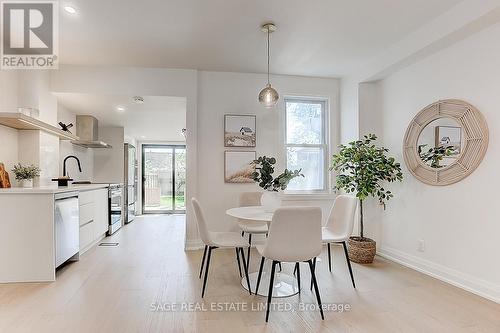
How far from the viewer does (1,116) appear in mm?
2955

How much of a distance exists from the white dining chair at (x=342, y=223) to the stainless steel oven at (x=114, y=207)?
12.5 ft

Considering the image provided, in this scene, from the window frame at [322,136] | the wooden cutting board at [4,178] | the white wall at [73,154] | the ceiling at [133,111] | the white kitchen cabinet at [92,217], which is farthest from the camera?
the white wall at [73,154]

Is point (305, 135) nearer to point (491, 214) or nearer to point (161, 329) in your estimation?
point (491, 214)

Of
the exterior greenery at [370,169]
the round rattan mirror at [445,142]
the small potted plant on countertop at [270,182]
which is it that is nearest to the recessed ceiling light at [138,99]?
the small potted plant on countertop at [270,182]

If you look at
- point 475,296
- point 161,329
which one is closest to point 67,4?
point 161,329

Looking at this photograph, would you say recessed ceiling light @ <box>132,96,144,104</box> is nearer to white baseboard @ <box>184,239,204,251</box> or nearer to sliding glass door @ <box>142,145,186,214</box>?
white baseboard @ <box>184,239,204,251</box>

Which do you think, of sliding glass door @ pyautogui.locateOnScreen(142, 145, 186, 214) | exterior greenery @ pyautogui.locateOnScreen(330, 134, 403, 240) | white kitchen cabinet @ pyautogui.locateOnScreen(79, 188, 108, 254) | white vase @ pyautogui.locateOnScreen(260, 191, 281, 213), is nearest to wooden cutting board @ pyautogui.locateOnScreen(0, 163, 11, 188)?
white kitchen cabinet @ pyautogui.locateOnScreen(79, 188, 108, 254)

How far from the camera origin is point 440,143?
10.1ft

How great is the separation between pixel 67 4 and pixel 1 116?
1.37 metres

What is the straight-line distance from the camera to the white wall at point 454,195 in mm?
2576

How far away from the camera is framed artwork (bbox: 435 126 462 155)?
2.87m

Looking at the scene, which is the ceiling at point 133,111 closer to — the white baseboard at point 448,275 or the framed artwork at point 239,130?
the framed artwork at point 239,130

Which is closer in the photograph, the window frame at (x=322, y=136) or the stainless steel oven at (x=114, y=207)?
the window frame at (x=322, y=136)

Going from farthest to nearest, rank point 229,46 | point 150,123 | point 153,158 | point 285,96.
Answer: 1. point 153,158
2. point 150,123
3. point 285,96
4. point 229,46
